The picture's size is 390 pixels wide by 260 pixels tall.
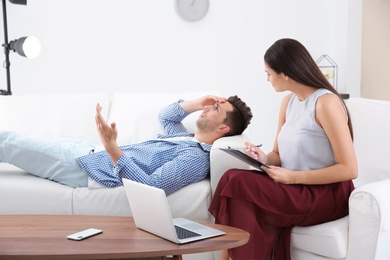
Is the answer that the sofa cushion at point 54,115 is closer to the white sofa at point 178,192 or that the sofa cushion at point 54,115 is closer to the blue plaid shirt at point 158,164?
the white sofa at point 178,192

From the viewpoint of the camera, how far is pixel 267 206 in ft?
7.66

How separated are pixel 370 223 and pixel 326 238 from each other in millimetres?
176

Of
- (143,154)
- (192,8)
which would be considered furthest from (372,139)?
(192,8)

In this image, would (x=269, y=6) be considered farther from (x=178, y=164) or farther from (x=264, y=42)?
(x=178, y=164)

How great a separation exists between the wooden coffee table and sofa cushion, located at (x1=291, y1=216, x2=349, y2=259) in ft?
1.55

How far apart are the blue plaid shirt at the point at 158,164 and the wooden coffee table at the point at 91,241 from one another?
0.45 metres

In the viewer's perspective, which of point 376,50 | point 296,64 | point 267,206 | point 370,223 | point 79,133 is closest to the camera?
point 370,223

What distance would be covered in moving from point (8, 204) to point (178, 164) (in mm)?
824

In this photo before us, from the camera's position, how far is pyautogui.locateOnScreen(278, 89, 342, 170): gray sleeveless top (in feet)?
7.97

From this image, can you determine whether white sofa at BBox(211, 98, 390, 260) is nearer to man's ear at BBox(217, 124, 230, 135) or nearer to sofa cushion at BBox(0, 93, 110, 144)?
man's ear at BBox(217, 124, 230, 135)

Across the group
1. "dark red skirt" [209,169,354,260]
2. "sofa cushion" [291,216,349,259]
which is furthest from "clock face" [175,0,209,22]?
"sofa cushion" [291,216,349,259]

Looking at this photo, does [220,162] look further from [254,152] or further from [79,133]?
[79,133]

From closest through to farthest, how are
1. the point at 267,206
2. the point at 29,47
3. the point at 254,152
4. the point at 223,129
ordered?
the point at 267,206 < the point at 254,152 < the point at 223,129 < the point at 29,47

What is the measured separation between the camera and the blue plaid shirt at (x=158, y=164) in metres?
2.59
